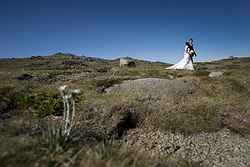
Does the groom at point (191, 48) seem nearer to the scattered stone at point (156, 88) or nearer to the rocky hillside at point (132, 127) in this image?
the scattered stone at point (156, 88)

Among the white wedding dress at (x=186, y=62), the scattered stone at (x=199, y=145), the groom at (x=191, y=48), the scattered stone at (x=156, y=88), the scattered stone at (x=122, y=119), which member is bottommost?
the scattered stone at (x=199, y=145)

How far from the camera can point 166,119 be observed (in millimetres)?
11508

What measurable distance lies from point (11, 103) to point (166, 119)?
21.8ft

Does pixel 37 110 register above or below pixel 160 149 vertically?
above

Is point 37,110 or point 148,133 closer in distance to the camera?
point 148,133

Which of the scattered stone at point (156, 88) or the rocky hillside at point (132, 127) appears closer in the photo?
the rocky hillside at point (132, 127)

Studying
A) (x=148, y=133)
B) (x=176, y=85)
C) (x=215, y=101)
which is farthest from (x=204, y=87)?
(x=148, y=133)

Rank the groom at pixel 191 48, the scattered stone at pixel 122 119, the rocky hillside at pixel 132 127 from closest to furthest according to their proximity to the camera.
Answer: the rocky hillside at pixel 132 127, the scattered stone at pixel 122 119, the groom at pixel 191 48

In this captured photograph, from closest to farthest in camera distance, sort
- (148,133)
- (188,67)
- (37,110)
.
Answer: (148,133), (37,110), (188,67)

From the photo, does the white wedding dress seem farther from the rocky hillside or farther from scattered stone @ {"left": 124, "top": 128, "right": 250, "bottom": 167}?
scattered stone @ {"left": 124, "top": 128, "right": 250, "bottom": 167}

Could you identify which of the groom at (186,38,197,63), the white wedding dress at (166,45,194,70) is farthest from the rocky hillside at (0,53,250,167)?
the white wedding dress at (166,45,194,70)

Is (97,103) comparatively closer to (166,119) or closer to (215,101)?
(166,119)

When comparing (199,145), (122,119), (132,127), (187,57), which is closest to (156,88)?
(132,127)

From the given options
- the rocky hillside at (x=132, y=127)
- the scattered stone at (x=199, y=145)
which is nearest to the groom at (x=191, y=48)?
the rocky hillside at (x=132, y=127)
